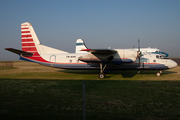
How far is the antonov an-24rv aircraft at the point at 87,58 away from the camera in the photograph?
15.1 metres

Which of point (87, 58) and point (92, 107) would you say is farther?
point (87, 58)

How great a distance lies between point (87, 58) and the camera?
15422 millimetres

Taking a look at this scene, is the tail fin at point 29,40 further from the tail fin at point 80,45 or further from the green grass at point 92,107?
the tail fin at point 80,45

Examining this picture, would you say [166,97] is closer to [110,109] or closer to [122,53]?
[110,109]

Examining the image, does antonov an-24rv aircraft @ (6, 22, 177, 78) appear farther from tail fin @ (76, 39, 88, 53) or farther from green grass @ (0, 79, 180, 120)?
tail fin @ (76, 39, 88, 53)

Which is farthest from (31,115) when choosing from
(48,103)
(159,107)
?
(159,107)

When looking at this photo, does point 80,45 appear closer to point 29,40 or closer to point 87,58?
point 29,40

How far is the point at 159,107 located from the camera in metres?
5.74

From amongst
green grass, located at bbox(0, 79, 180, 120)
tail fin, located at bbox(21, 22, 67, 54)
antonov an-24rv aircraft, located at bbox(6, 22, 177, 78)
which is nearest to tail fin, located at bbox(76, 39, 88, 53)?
antonov an-24rv aircraft, located at bbox(6, 22, 177, 78)

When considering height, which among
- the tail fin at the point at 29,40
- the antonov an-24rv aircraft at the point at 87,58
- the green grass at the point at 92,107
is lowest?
the green grass at the point at 92,107

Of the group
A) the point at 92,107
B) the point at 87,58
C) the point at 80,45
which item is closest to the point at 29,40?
the point at 87,58

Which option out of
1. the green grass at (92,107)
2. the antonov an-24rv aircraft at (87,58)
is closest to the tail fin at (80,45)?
the antonov an-24rv aircraft at (87,58)

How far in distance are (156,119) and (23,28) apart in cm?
1824

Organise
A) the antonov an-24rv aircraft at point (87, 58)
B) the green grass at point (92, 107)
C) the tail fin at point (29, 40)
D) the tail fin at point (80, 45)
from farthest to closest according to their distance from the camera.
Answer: the tail fin at point (80, 45) → the tail fin at point (29, 40) → the antonov an-24rv aircraft at point (87, 58) → the green grass at point (92, 107)
